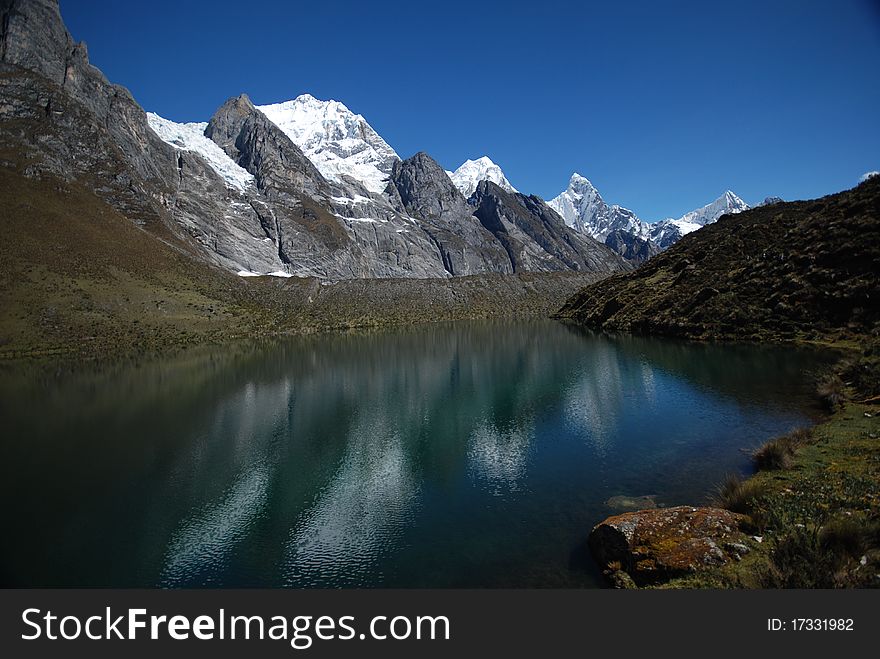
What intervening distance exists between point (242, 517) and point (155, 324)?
11797cm

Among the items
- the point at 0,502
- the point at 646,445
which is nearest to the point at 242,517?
the point at 0,502

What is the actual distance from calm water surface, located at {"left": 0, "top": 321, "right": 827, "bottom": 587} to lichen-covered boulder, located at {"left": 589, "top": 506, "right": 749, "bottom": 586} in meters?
1.05

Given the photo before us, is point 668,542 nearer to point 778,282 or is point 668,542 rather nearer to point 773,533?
point 773,533

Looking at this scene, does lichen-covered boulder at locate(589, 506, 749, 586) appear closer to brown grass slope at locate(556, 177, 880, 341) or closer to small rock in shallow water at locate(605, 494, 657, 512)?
small rock in shallow water at locate(605, 494, 657, 512)

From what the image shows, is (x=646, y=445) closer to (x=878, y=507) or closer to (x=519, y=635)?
(x=878, y=507)

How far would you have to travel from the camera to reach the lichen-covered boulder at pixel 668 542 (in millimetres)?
12414

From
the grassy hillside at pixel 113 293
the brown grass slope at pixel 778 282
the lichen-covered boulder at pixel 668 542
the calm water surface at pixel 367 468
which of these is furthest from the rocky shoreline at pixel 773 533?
the grassy hillside at pixel 113 293

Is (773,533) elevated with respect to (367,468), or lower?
lower

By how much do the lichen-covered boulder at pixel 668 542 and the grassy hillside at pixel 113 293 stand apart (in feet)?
351

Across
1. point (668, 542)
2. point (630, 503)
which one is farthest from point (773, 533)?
point (630, 503)

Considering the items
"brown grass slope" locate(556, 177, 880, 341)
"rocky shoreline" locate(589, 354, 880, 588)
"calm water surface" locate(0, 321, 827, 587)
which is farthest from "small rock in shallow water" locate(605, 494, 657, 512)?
"brown grass slope" locate(556, 177, 880, 341)

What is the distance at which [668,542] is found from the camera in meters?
13.3

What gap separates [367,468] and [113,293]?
127m

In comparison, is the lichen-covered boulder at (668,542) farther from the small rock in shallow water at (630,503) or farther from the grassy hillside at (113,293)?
the grassy hillside at (113,293)
